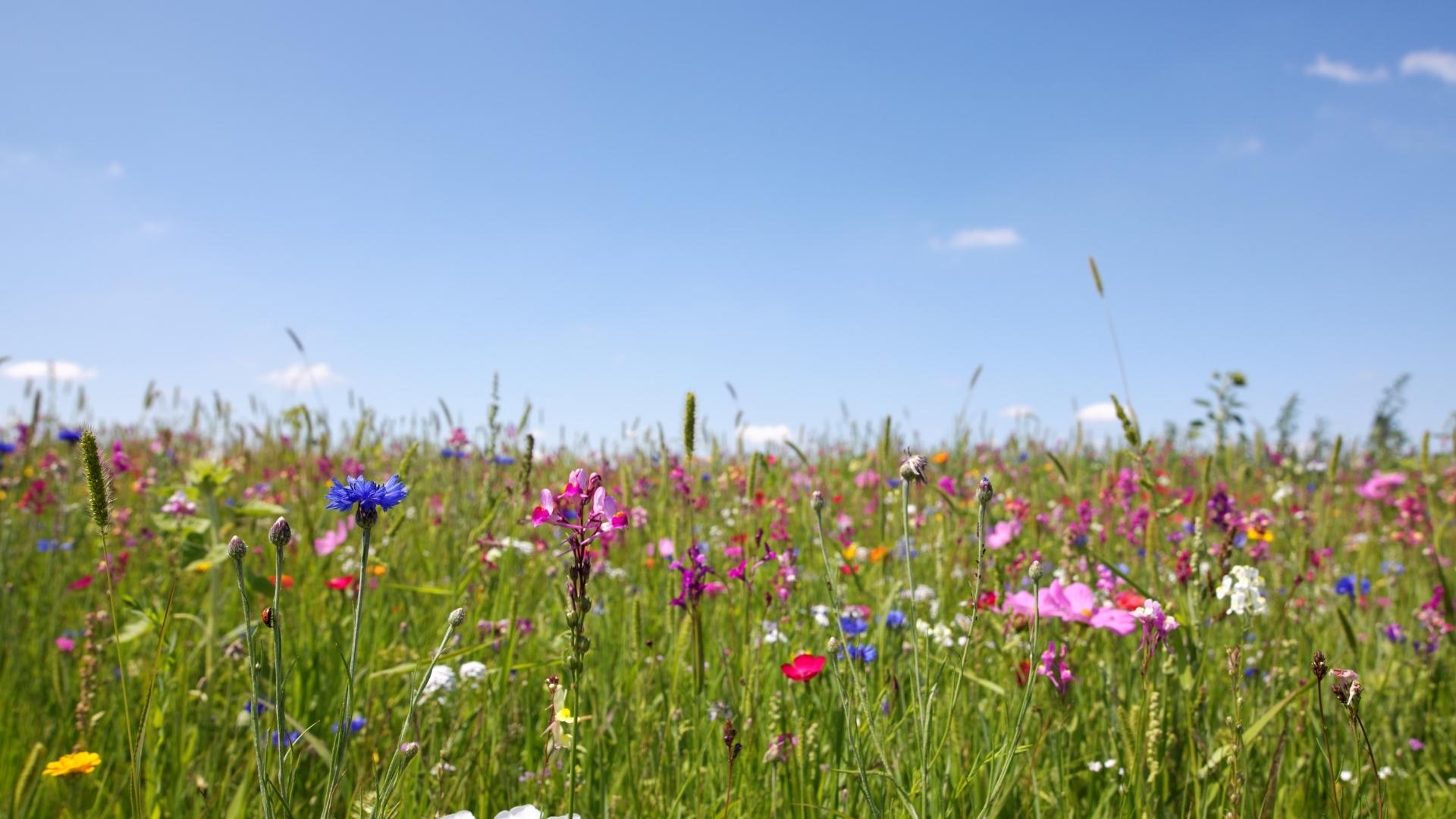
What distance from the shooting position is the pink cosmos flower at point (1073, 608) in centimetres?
178

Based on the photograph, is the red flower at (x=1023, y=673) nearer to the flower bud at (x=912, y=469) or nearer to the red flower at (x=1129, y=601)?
the red flower at (x=1129, y=601)

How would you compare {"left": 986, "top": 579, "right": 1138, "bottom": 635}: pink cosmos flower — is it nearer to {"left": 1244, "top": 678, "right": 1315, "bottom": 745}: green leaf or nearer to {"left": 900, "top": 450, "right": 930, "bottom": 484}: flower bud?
{"left": 1244, "top": 678, "right": 1315, "bottom": 745}: green leaf

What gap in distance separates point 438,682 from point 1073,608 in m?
1.48

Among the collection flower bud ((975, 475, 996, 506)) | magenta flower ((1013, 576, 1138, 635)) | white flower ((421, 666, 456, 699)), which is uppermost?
flower bud ((975, 475, 996, 506))

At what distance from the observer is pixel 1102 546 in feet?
12.8

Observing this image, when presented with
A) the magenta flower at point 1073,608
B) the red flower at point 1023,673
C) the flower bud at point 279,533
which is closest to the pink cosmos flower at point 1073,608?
the magenta flower at point 1073,608

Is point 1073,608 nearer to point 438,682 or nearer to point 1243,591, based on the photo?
point 1243,591

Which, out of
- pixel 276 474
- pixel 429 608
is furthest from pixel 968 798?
pixel 276 474

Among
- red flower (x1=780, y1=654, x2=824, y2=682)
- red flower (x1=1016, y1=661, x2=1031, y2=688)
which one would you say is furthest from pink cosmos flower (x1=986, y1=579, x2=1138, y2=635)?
red flower (x1=780, y1=654, x2=824, y2=682)

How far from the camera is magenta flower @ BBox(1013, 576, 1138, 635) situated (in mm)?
1775

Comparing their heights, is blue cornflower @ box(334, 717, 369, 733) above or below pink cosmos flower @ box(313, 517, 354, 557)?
below

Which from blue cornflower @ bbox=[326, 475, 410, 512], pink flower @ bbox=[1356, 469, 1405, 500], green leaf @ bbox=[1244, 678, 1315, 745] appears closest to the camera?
blue cornflower @ bbox=[326, 475, 410, 512]

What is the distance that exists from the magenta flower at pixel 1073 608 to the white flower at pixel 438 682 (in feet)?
4.29

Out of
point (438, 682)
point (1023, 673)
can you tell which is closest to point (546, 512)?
point (438, 682)
